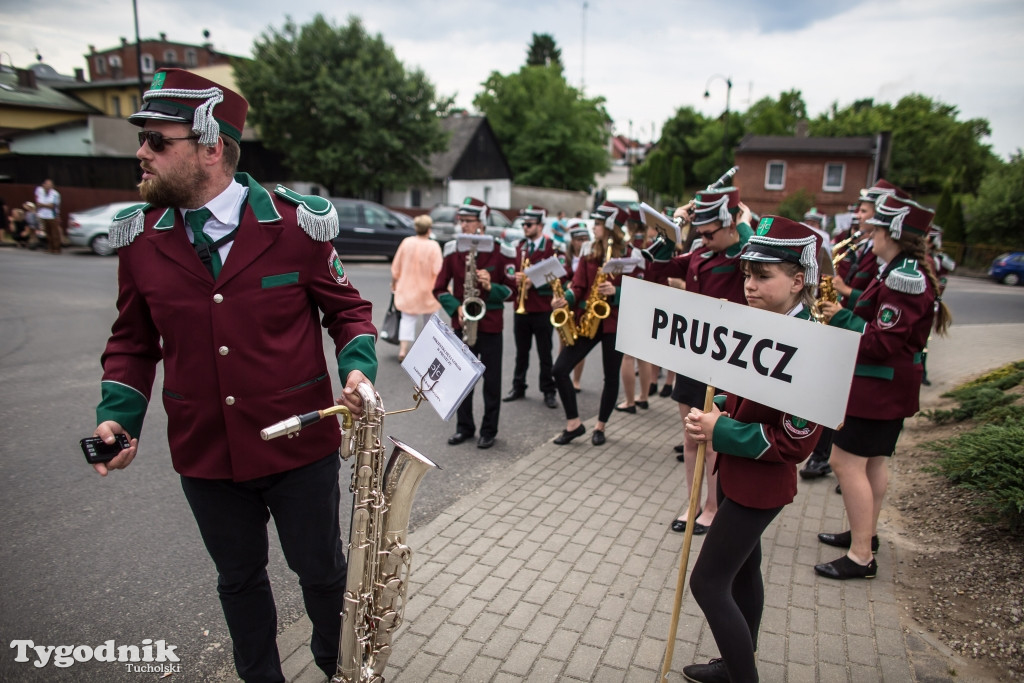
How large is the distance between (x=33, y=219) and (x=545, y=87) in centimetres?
4335

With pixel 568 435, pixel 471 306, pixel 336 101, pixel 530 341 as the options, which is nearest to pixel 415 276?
pixel 530 341

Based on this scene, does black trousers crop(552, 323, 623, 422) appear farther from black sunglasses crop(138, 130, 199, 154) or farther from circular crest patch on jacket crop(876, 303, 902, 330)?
black sunglasses crop(138, 130, 199, 154)

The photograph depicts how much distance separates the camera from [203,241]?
2.43 metres

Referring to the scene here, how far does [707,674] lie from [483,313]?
3.76 meters

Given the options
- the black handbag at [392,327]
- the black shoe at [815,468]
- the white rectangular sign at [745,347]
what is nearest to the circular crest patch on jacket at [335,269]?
the white rectangular sign at [745,347]

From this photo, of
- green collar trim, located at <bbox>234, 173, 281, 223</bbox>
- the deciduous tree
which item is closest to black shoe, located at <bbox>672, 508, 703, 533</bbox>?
green collar trim, located at <bbox>234, 173, 281, 223</bbox>

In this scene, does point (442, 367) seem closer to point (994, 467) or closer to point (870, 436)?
point (870, 436)

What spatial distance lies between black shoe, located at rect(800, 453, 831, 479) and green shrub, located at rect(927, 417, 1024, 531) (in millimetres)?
1025

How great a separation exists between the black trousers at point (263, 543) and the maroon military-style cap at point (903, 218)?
341 cm

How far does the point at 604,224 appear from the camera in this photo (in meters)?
6.29

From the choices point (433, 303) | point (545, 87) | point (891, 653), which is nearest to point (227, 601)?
point (891, 653)

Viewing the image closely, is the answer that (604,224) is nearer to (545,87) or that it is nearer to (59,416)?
(59,416)

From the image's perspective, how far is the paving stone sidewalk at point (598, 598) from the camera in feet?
10.1

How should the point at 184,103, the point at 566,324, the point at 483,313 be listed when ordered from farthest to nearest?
1. the point at 566,324
2. the point at 483,313
3. the point at 184,103
